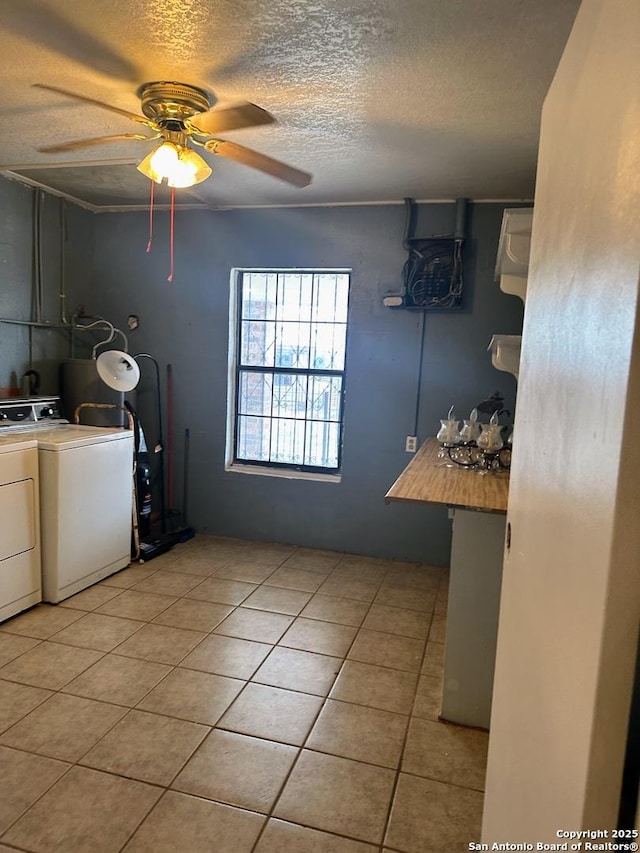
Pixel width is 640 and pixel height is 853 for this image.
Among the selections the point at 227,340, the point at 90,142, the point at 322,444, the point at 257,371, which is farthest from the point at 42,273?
the point at 322,444

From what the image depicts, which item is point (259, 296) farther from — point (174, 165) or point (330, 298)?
point (174, 165)

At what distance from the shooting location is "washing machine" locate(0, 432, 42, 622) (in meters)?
2.75

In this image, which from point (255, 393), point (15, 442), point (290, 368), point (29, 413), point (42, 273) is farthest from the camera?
point (255, 393)

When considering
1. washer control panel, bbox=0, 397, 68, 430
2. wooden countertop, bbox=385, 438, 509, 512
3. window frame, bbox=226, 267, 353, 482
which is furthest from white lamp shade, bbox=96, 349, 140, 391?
wooden countertop, bbox=385, 438, 509, 512

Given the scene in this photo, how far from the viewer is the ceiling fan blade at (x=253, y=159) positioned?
2121 mm

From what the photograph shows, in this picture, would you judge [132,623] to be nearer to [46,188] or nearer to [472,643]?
[472,643]

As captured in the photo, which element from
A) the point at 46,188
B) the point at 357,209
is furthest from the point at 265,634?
the point at 46,188

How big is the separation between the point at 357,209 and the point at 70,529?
9.03ft

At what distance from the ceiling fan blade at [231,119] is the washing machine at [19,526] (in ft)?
5.92

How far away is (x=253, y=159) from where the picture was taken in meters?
2.19

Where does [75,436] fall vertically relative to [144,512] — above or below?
above

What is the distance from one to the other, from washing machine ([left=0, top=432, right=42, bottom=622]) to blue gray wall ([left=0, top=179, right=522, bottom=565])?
1027 mm

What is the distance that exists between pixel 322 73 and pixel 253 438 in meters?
2.69

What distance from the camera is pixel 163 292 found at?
4188 millimetres
